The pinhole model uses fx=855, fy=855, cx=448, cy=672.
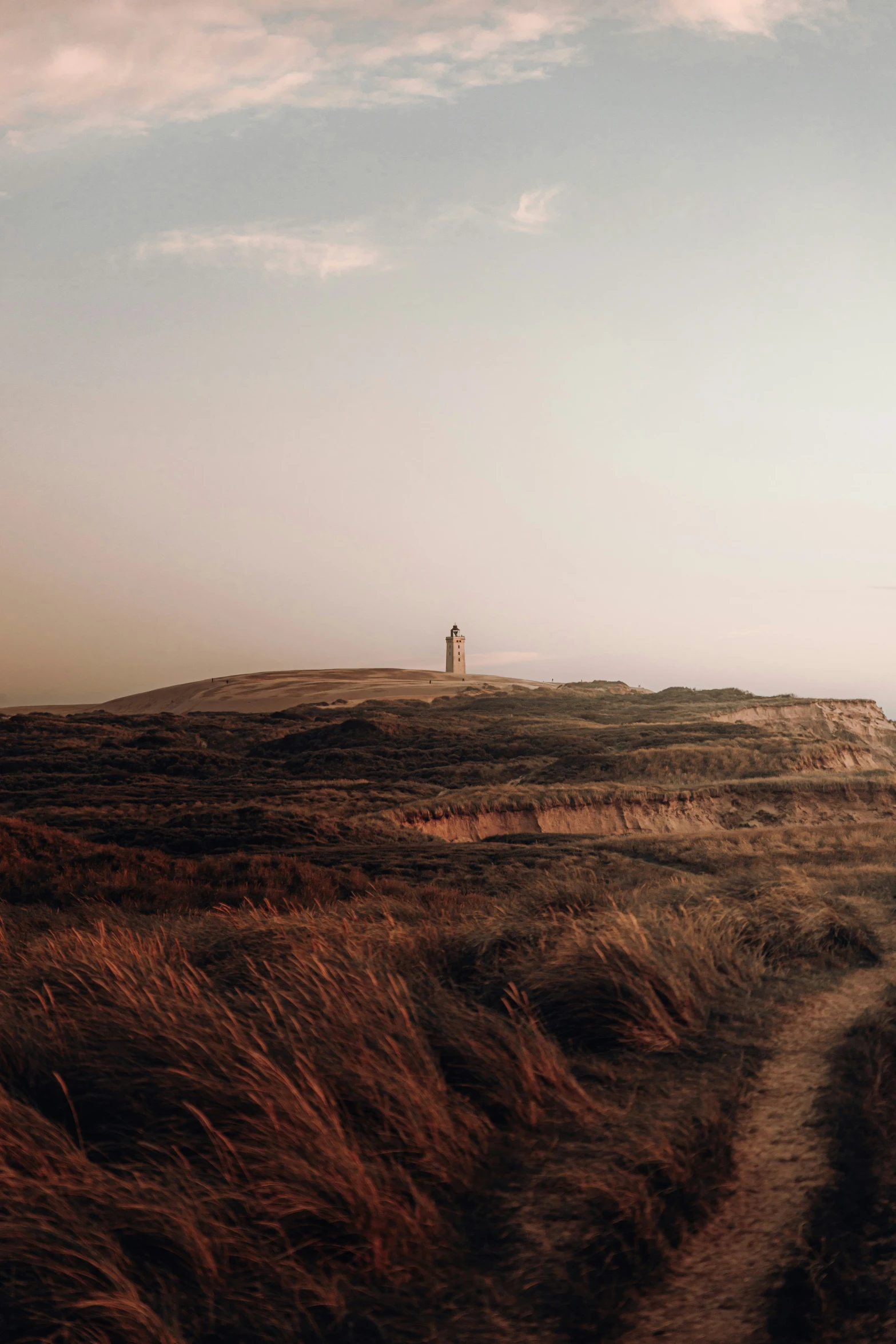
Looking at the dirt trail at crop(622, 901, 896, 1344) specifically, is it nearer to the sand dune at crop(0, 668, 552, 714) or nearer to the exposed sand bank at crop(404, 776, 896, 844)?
the exposed sand bank at crop(404, 776, 896, 844)

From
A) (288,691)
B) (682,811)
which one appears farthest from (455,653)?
(682,811)

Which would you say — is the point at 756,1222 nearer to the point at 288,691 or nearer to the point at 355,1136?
the point at 355,1136

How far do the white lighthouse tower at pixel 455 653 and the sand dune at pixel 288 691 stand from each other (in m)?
4.54

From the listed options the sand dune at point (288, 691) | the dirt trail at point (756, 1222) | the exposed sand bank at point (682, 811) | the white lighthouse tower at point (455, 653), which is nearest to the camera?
the dirt trail at point (756, 1222)

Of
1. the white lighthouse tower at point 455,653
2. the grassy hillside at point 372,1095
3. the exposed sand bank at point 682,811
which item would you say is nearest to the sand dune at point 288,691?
the white lighthouse tower at point 455,653

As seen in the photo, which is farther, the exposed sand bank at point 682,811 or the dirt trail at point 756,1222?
the exposed sand bank at point 682,811

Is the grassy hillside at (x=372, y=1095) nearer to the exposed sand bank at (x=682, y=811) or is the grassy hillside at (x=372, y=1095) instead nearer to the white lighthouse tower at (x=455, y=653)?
the exposed sand bank at (x=682, y=811)

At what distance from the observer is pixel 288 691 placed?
9312 centimetres

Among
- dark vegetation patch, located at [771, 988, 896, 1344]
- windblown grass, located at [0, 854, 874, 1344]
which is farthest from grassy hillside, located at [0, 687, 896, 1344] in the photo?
dark vegetation patch, located at [771, 988, 896, 1344]

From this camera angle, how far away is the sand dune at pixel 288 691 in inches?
3440

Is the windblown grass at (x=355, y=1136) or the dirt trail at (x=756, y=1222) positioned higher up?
the windblown grass at (x=355, y=1136)

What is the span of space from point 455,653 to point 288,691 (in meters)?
33.9

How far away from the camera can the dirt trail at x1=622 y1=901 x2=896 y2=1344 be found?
11.5 feet

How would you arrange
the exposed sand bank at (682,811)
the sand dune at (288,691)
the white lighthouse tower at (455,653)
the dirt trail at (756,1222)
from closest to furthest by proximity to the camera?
the dirt trail at (756,1222) < the exposed sand bank at (682,811) < the sand dune at (288,691) < the white lighthouse tower at (455,653)
